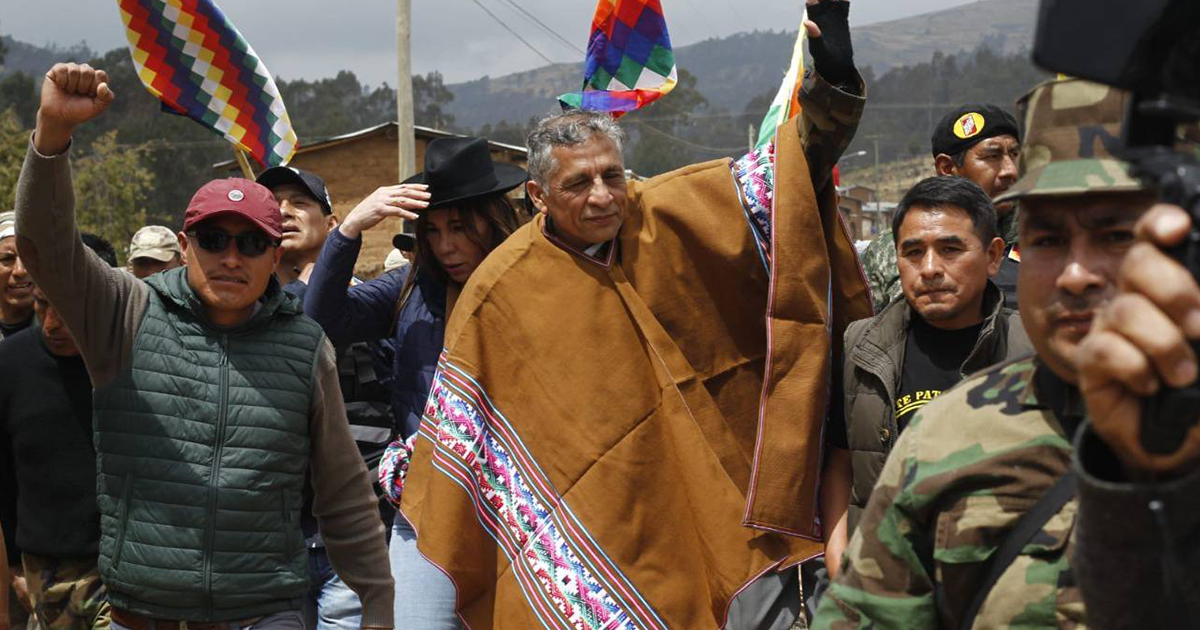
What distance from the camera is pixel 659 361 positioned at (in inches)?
168

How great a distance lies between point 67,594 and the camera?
4.48 metres

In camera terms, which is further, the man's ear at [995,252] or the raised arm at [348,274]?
the raised arm at [348,274]

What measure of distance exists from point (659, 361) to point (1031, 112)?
2.31 m

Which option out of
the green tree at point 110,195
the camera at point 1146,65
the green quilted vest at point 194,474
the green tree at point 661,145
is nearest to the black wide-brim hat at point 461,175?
the green quilted vest at point 194,474

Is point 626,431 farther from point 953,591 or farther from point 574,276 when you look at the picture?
point 953,591

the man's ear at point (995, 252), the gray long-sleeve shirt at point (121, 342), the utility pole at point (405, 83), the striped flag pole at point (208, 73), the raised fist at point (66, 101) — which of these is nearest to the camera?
the raised fist at point (66, 101)

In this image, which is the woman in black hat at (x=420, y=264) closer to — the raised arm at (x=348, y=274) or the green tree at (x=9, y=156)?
the raised arm at (x=348, y=274)

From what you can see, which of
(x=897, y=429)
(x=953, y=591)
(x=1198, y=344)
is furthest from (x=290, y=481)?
(x=1198, y=344)

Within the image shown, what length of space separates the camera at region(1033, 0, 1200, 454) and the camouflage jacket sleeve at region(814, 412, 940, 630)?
1.99ft

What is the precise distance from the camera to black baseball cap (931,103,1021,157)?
541 centimetres

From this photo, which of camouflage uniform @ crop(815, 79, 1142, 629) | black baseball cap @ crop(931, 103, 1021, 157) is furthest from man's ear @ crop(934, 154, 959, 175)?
camouflage uniform @ crop(815, 79, 1142, 629)

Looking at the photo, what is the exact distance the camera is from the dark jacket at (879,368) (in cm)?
392

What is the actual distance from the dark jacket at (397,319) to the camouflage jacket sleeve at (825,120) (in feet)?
5.34

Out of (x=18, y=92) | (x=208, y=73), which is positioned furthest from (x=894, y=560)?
(x=18, y=92)
